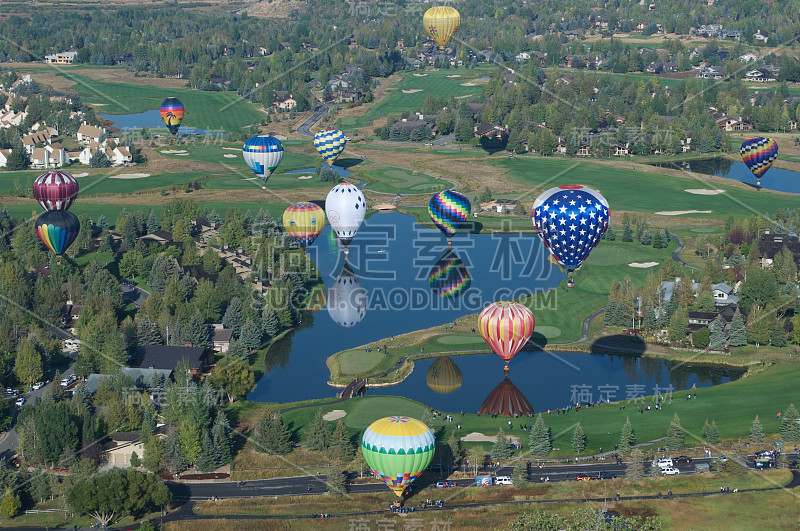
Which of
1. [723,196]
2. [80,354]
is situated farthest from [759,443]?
[723,196]

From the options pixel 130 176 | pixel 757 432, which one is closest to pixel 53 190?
pixel 130 176

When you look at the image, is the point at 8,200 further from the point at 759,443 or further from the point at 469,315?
the point at 759,443

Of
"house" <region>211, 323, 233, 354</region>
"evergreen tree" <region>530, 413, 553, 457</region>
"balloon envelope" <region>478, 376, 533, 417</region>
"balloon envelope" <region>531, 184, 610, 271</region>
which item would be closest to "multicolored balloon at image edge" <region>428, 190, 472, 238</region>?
"balloon envelope" <region>531, 184, 610, 271</region>

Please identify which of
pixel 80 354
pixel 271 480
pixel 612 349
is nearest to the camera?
pixel 271 480

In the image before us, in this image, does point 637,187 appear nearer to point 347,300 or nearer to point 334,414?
point 347,300

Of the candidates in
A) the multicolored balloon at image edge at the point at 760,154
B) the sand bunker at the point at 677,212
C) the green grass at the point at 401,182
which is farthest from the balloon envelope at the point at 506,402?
the multicolored balloon at image edge at the point at 760,154

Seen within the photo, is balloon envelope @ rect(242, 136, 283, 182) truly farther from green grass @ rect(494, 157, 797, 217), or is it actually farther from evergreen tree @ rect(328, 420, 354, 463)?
evergreen tree @ rect(328, 420, 354, 463)
